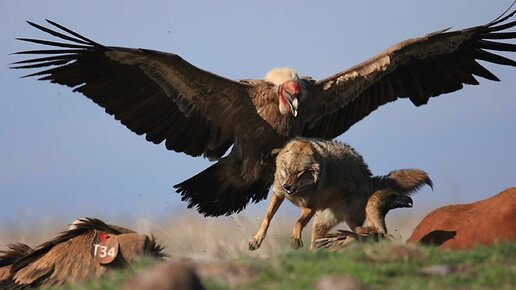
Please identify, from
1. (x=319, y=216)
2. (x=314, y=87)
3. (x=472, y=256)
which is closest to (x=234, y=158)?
(x=314, y=87)

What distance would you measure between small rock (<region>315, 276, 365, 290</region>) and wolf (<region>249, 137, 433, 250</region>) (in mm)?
3493

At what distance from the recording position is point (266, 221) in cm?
962

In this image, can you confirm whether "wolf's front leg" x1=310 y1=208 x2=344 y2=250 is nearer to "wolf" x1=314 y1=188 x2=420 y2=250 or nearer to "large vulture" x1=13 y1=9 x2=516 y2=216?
"wolf" x1=314 y1=188 x2=420 y2=250

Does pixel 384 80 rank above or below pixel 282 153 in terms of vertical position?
above

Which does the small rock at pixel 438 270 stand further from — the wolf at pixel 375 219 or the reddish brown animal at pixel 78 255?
the reddish brown animal at pixel 78 255

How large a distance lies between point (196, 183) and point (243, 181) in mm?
491

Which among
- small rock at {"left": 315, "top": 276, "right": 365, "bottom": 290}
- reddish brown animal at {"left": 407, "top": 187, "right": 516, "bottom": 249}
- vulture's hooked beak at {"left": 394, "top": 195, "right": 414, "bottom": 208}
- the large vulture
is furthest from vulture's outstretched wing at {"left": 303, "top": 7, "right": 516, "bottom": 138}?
small rock at {"left": 315, "top": 276, "right": 365, "bottom": 290}

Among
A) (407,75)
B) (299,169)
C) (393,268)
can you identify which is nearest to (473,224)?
(299,169)

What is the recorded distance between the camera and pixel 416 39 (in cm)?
1148

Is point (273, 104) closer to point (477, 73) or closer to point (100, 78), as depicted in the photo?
point (100, 78)

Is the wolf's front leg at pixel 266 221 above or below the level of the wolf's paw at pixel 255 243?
above

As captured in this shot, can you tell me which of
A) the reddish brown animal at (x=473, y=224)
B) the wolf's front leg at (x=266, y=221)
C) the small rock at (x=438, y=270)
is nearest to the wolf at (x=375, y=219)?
the reddish brown animal at (x=473, y=224)

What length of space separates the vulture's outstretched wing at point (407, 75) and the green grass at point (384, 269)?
534cm

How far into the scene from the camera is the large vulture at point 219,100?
1047 cm
